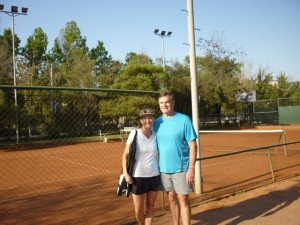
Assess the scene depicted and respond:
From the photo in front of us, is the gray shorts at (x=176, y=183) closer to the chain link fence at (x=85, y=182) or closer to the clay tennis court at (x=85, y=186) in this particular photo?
the chain link fence at (x=85, y=182)

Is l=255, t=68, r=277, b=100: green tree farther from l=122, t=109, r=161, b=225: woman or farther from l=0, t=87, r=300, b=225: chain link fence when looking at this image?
l=122, t=109, r=161, b=225: woman

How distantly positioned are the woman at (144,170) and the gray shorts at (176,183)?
0.09 metres

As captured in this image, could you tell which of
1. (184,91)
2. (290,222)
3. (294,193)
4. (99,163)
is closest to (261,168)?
(294,193)

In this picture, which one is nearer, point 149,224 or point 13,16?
point 149,224

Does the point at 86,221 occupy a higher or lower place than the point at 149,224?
lower

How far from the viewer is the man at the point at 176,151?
12.5 ft

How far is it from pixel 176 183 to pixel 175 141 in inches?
21.5

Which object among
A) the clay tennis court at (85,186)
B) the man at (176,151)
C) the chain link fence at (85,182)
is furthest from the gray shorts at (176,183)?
the clay tennis court at (85,186)

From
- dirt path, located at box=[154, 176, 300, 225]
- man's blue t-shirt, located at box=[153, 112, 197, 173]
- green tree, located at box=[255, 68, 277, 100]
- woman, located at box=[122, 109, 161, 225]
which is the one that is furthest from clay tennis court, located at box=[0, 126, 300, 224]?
green tree, located at box=[255, 68, 277, 100]

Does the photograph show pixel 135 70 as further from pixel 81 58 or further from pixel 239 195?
pixel 239 195

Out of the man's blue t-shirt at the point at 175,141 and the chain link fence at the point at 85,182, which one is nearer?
the man's blue t-shirt at the point at 175,141

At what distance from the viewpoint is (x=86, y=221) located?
537 cm

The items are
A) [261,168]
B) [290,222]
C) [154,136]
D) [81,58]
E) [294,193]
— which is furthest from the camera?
[81,58]

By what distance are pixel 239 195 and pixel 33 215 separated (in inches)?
168
